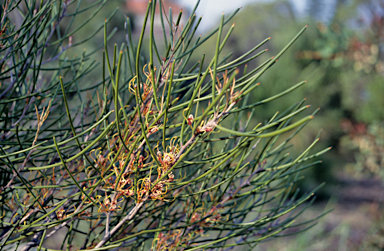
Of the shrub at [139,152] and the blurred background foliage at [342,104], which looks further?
the blurred background foliage at [342,104]

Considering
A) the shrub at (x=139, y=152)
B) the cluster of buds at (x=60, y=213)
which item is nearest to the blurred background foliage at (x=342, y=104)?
the shrub at (x=139, y=152)

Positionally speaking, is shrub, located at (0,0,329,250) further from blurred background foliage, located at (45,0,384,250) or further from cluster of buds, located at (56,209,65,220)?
blurred background foliage, located at (45,0,384,250)

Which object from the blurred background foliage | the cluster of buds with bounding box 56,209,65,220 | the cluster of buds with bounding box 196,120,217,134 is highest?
the cluster of buds with bounding box 196,120,217,134

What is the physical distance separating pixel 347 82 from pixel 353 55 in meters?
2.97

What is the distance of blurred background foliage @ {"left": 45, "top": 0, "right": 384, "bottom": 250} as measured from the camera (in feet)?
5.93

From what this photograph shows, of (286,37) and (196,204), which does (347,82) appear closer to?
(286,37)

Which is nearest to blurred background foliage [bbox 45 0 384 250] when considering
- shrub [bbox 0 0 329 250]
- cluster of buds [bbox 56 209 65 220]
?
shrub [bbox 0 0 329 250]

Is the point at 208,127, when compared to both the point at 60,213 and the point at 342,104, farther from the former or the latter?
the point at 342,104

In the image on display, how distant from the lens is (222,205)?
510 mm

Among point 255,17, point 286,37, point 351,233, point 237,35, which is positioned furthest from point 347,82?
point 255,17

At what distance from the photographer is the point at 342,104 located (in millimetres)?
5133

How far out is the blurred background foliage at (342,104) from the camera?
181cm

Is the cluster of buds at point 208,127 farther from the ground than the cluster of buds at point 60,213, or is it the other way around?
the cluster of buds at point 208,127

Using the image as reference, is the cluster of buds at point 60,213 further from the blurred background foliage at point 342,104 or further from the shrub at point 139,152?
the blurred background foliage at point 342,104
